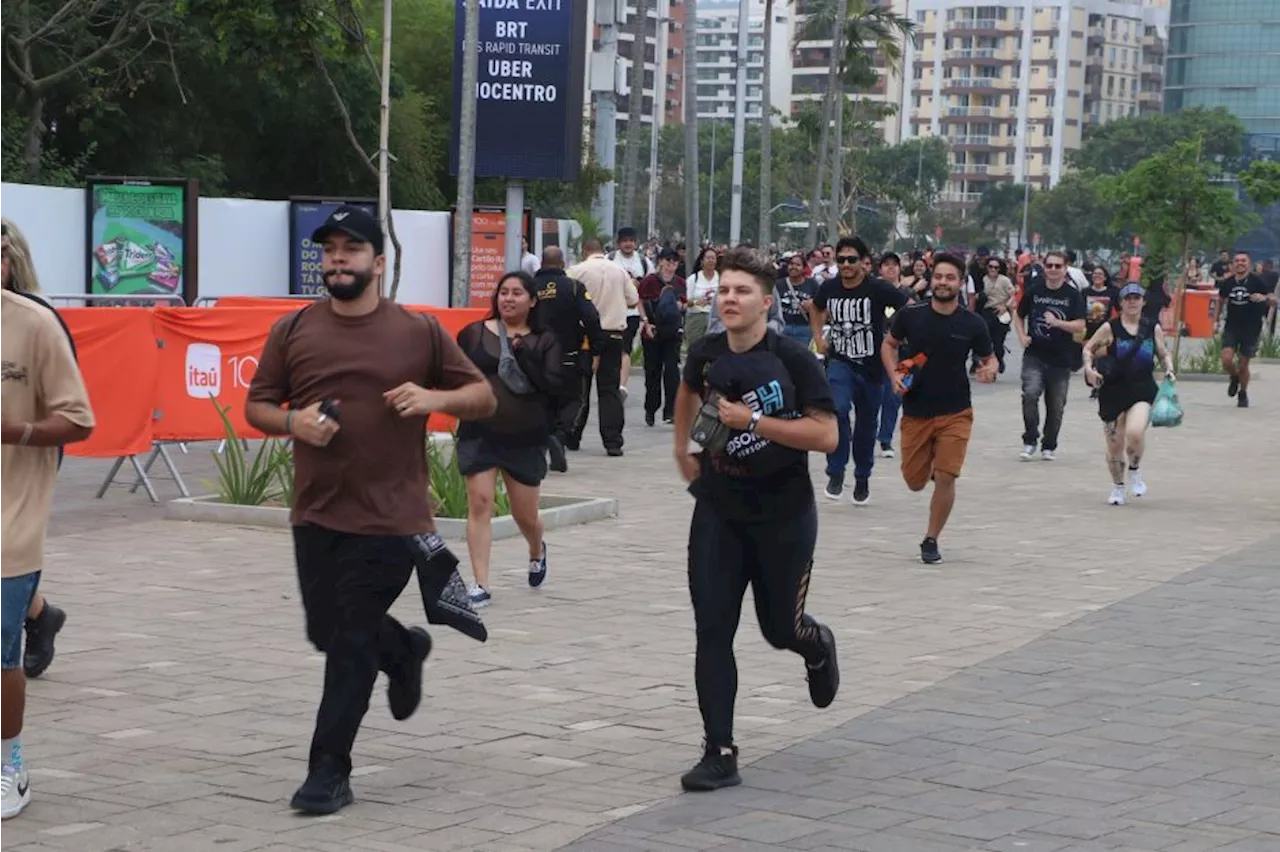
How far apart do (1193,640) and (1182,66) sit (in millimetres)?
165490

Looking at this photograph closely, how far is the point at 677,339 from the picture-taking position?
20.6 m

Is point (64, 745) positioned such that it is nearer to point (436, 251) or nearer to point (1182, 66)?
point (436, 251)

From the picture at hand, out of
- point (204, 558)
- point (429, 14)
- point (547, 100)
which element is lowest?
point (204, 558)

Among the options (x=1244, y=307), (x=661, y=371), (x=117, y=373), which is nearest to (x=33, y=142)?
(x=661, y=371)

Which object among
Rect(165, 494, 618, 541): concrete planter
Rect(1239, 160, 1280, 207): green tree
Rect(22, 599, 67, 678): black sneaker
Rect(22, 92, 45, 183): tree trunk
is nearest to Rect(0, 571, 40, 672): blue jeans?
Rect(22, 599, 67, 678): black sneaker

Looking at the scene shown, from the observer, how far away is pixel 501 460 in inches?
412

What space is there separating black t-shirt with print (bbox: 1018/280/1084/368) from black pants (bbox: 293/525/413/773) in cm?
1277

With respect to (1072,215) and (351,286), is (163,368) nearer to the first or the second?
(351,286)

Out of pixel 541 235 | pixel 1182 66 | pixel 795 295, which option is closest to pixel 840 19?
pixel 541 235

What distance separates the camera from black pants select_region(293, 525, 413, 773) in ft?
21.1

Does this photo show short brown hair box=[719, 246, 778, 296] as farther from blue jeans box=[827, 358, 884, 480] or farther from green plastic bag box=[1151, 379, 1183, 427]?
green plastic bag box=[1151, 379, 1183, 427]

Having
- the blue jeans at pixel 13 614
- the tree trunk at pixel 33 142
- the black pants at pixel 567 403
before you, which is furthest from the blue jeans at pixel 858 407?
the tree trunk at pixel 33 142

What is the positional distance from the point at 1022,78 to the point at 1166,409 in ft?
534

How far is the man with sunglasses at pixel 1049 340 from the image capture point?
18.5 meters
